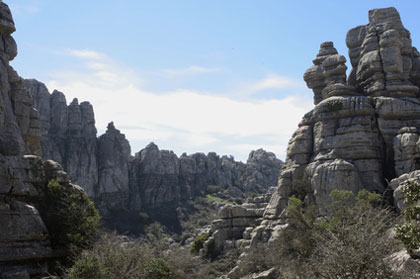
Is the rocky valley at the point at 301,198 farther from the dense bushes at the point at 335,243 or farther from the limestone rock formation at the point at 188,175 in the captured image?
the limestone rock formation at the point at 188,175

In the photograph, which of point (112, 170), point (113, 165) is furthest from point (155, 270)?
point (113, 165)

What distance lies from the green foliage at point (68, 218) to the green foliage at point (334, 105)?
26.5m

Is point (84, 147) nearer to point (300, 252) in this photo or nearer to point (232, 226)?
point (232, 226)

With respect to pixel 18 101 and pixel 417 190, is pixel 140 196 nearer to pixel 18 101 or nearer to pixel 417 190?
pixel 18 101

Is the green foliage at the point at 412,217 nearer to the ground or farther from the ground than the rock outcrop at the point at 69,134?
nearer to the ground

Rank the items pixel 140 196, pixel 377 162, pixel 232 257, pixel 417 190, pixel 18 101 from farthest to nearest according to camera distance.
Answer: pixel 140 196, pixel 232 257, pixel 377 162, pixel 18 101, pixel 417 190

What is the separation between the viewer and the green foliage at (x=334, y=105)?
155 ft

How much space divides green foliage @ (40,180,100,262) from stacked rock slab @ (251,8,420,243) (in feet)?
63.4

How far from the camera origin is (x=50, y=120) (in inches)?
3930

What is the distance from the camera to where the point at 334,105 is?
156 ft

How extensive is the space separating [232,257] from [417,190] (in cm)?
3516

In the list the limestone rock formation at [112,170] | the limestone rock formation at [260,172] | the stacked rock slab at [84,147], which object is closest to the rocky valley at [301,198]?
the limestone rock formation at [112,170]

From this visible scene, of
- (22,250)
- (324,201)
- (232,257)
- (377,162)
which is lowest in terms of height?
(232,257)

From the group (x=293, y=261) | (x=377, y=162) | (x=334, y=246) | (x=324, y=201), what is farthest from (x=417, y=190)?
(x=377, y=162)
